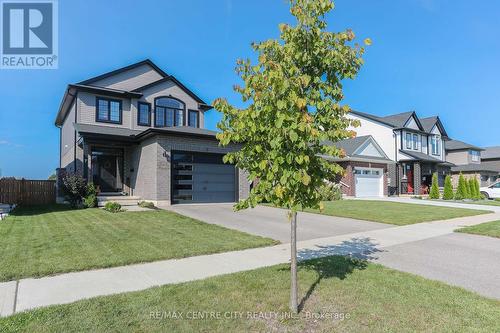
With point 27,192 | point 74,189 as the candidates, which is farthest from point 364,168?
point 27,192

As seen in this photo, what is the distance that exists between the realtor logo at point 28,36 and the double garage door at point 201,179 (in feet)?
23.3

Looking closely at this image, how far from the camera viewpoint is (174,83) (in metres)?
22.0

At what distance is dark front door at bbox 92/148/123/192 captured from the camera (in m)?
19.4

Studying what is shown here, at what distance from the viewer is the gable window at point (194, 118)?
73.6 feet

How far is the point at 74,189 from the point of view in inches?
595

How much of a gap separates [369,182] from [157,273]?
24882 mm

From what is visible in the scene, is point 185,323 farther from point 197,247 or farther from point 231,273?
point 197,247

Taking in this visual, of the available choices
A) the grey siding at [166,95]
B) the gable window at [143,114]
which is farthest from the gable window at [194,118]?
the gable window at [143,114]

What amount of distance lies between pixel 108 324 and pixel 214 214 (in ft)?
33.2

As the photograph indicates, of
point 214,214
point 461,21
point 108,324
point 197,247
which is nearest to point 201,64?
point 214,214

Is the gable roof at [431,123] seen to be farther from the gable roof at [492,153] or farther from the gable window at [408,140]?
the gable roof at [492,153]

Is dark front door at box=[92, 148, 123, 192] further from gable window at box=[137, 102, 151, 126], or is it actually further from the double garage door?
the double garage door

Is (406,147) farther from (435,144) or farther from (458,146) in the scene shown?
(458,146)

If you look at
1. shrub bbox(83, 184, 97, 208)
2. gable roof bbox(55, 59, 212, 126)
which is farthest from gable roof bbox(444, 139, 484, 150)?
shrub bbox(83, 184, 97, 208)
